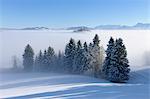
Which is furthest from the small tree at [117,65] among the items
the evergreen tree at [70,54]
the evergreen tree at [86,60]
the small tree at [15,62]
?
the small tree at [15,62]

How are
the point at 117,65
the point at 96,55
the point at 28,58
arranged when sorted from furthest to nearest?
1. the point at 28,58
2. the point at 96,55
3. the point at 117,65

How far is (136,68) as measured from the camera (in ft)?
201

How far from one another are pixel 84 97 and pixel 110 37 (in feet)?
89.0

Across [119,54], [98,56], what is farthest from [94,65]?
[119,54]

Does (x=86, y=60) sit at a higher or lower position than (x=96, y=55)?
lower

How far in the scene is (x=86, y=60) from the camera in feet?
168

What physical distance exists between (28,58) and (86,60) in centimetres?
1452

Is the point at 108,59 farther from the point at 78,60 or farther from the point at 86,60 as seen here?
the point at 78,60

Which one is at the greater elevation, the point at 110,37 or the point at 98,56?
the point at 110,37

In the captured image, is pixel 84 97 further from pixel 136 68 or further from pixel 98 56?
pixel 136 68

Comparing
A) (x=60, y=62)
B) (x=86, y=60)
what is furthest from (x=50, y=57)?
(x=86, y=60)

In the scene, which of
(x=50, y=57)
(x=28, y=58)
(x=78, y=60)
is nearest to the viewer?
(x=78, y=60)

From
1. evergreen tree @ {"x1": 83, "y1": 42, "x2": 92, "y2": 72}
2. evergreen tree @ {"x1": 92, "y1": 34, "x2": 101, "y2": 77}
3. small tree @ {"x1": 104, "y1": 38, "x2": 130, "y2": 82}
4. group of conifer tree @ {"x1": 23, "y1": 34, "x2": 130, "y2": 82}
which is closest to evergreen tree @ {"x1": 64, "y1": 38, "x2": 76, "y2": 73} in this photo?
group of conifer tree @ {"x1": 23, "y1": 34, "x2": 130, "y2": 82}

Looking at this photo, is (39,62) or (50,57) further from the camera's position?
(39,62)
